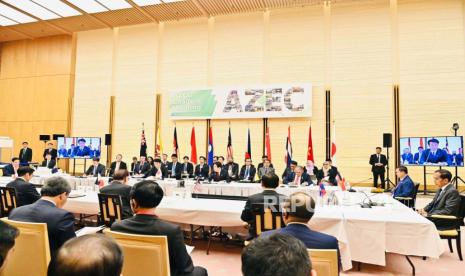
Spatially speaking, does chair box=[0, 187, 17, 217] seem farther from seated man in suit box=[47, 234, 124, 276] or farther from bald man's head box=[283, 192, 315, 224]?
seated man in suit box=[47, 234, 124, 276]

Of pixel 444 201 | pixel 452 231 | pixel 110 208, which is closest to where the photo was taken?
pixel 110 208

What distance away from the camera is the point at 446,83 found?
915cm

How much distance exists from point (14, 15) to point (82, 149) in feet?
18.0

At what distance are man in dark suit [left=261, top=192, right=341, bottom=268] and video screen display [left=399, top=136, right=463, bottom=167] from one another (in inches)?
298

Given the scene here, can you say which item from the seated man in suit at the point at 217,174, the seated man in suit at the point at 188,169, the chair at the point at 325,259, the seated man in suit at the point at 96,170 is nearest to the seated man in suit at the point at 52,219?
the chair at the point at 325,259

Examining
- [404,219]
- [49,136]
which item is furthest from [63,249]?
[49,136]

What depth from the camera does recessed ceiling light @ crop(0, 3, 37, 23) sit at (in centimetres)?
1090

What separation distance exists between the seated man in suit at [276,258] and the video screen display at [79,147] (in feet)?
36.4

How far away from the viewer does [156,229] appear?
6.51 feet

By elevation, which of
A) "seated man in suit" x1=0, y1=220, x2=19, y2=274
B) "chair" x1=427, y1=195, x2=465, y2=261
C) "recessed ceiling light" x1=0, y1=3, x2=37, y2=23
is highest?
"recessed ceiling light" x1=0, y1=3, x2=37, y2=23

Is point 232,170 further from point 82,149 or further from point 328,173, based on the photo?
point 82,149

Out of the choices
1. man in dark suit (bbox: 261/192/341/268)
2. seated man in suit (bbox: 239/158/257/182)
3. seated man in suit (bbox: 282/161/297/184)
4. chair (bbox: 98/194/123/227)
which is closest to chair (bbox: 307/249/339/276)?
man in dark suit (bbox: 261/192/341/268)

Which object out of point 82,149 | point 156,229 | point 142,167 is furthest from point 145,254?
point 82,149

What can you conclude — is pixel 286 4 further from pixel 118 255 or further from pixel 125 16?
pixel 118 255
